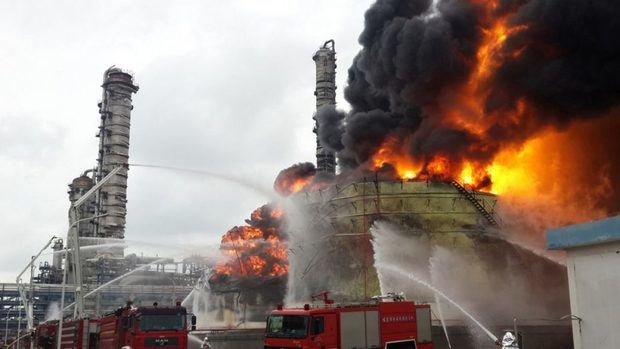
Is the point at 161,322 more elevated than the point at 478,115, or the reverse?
the point at 478,115

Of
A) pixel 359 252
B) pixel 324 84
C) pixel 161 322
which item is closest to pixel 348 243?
pixel 359 252

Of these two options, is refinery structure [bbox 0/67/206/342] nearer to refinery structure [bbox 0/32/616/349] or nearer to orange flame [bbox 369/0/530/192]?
refinery structure [bbox 0/32/616/349]

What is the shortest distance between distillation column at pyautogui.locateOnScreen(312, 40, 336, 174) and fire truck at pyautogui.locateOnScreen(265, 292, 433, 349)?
38.9m

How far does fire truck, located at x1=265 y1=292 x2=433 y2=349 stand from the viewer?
1775 cm

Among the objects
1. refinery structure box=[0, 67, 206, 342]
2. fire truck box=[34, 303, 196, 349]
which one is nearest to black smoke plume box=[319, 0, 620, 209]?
fire truck box=[34, 303, 196, 349]

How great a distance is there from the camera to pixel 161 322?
20922mm

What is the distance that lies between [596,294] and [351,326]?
737cm

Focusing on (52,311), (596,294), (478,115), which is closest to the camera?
(596,294)

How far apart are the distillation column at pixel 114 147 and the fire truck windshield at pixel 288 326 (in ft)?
153

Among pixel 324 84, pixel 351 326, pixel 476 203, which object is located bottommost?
pixel 351 326

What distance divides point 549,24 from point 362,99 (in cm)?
1613

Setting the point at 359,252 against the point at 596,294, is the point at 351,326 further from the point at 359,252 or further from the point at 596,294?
the point at 359,252

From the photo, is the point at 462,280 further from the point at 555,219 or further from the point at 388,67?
the point at 388,67

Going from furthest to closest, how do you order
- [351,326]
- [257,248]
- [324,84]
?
[324,84], [257,248], [351,326]
